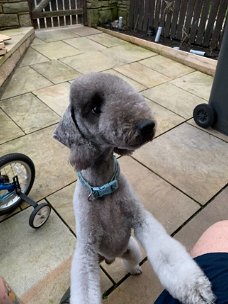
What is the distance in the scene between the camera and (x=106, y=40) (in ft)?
21.6

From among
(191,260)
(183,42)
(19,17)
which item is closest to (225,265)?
(191,260)

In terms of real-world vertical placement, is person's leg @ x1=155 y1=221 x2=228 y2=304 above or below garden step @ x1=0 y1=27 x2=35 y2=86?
above

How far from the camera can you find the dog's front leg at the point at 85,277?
1349 mm

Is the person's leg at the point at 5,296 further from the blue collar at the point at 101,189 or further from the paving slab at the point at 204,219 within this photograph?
the paving slab at the point at 204,219

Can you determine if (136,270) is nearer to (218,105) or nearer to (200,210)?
(200,210)

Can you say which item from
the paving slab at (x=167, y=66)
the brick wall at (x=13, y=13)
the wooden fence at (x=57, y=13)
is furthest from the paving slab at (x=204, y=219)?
the wooden fence at (x=57, y=13)

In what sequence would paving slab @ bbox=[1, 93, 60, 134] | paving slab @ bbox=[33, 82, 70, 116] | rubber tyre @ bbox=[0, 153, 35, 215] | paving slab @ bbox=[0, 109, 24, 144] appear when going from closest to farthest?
rubber tyre @ bbox=[0, 153, 35, 215], paving slab @ bbox=[0, 109, 24, 144], paving slab @ bbox=[1, 93, 60, 134], paving slab @ bbox=[33, 82, 70, 116]

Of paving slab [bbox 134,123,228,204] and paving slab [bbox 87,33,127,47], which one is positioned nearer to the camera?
paving slab [bbox 134,123,228,204]

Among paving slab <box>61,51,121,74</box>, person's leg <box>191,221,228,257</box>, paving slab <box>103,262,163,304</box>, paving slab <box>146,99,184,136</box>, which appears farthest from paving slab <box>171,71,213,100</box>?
person's leg <box>191,221,228,257</box>

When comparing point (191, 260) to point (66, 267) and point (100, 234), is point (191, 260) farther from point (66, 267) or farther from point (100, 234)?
point (66, 267)

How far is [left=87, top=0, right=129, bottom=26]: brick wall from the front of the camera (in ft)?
22.9

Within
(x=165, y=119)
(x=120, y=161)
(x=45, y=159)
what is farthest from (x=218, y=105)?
(x=45, y=159)

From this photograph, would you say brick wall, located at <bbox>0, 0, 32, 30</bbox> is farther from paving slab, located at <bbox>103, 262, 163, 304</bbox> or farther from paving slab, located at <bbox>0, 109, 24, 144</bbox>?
paving slab, located at <bbox>103, 262, 163, 304</bbox>

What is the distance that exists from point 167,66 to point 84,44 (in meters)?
1.99
